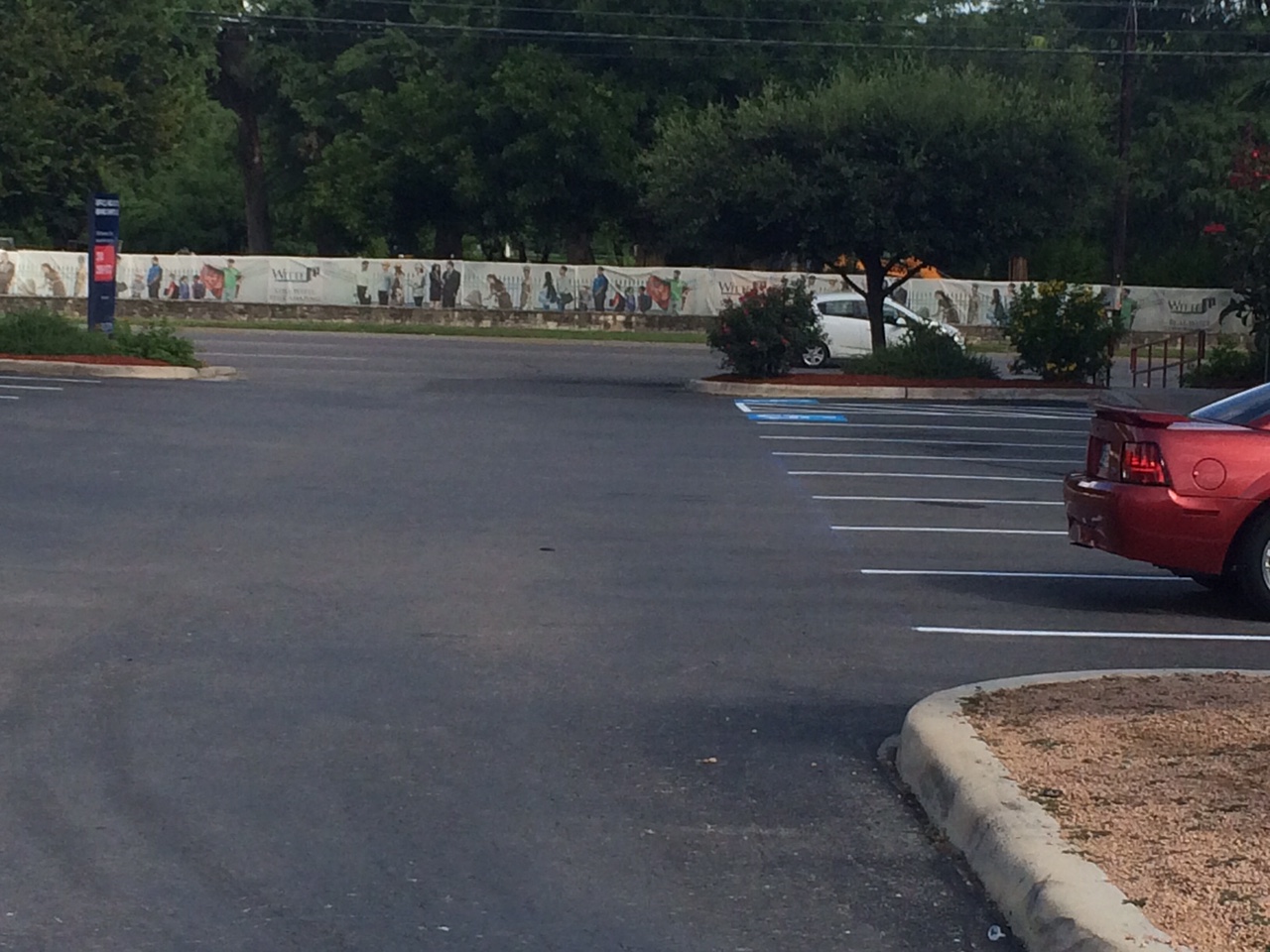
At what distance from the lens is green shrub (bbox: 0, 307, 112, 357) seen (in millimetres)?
28859

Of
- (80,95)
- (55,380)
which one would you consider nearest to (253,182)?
(80,95)

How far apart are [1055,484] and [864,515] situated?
342 cm

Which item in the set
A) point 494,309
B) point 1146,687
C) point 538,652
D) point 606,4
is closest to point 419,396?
point 538,652

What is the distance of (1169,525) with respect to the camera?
34.1 ft

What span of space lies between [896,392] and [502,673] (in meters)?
20.7

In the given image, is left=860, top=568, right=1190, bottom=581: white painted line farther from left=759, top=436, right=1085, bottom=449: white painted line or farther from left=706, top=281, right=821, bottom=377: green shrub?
left=706, top=281, right=821, bottom=377: green shrub

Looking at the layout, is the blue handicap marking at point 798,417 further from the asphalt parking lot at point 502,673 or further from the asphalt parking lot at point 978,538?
the asphalt parking lot at point 502,673

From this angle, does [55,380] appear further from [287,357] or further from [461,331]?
[461,331]

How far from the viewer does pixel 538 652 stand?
9.23 meters

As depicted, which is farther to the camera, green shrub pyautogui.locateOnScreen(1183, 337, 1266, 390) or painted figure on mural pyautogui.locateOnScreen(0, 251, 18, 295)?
painted figure on mural pyautogui.locateOnScreen(0, 251, 18, 295)

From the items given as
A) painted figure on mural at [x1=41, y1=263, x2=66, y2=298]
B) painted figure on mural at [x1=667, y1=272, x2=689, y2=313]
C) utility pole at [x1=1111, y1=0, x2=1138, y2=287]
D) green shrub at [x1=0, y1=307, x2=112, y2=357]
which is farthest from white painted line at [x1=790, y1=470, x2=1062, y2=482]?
painted figure on mural at [x1=41, y1=263, x2=66, y2=298]

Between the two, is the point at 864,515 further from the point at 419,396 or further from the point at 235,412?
the point at 419,396

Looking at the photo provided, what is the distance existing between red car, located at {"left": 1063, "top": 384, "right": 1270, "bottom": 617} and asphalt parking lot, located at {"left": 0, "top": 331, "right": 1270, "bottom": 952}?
403 mm

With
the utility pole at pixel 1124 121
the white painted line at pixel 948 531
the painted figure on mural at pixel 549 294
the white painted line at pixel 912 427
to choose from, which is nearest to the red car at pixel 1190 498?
the white painted line at pixel 948 531
